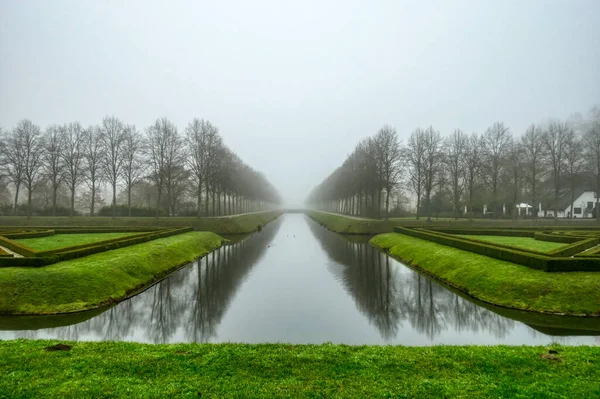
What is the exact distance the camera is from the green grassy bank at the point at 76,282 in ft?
52.6

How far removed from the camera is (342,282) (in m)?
23.8

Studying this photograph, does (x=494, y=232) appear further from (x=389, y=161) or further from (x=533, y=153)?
(x=533, y=153)

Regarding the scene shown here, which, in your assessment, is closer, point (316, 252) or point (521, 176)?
point (316, 252)

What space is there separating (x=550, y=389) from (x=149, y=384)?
9543mm

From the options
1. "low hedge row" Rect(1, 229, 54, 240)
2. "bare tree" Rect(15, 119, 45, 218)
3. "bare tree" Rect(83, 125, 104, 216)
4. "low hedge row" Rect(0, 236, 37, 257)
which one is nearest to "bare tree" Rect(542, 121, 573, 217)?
"low hedge row" Rect(0, 236, 37, 257)

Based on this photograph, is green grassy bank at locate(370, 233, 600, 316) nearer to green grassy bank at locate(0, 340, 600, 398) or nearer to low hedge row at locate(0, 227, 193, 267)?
green grassy bank at locate(0, 340, 600, 398)

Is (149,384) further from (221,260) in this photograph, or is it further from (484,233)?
(484,233)

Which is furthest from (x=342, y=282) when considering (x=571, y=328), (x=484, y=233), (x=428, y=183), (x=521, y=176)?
(x=521, y=176)

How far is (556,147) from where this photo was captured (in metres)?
60.1

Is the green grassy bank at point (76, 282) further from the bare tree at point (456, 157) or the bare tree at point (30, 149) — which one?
the bare tree at point (456, 157)

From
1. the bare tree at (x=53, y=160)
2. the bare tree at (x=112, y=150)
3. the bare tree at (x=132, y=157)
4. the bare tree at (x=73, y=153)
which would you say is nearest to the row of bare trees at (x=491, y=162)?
the bare tree at (x=132, y=157)

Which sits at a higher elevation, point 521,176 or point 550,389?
point 521,176

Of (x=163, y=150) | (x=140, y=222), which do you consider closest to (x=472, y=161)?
(x=163, y=150)

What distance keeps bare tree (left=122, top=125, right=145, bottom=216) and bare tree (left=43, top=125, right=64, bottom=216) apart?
1023 centimetres
